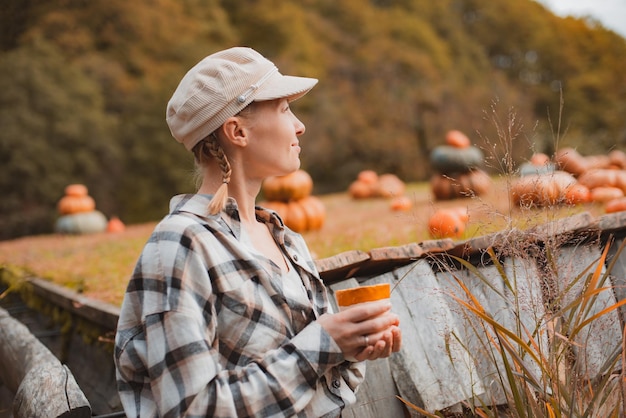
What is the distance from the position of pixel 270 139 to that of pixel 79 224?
9002 millimetres

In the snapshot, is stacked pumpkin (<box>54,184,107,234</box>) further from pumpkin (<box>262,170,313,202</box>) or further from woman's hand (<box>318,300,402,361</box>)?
woman's hand (<box>318,300,402,361</box>)

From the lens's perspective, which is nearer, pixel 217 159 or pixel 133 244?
pixel 217 159

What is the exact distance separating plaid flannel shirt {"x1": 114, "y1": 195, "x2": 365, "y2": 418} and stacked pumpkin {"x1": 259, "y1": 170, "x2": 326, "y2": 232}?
5.21 metres

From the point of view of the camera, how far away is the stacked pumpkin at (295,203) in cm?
695

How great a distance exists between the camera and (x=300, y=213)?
6969mm

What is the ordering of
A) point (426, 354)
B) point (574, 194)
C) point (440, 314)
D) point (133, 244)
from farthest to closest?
point (133, 244)
point (426, 354)
point (440, 314)
point (574, 194)

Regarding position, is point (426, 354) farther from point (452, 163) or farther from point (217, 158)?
point (452, 163)


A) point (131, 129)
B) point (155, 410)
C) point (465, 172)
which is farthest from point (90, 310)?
point (131, 129)

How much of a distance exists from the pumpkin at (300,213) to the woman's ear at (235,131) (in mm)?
5082

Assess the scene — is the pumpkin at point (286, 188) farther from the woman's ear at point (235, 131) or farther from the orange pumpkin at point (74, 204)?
the woman's ear at point (235, 131)

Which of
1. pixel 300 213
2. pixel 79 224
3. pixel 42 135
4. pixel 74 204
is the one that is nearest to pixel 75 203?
pixel 74 204

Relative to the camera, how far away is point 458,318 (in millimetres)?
2574

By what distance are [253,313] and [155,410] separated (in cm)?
33

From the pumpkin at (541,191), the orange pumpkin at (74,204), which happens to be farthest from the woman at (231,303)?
the orange pumpkin at (74,204)
